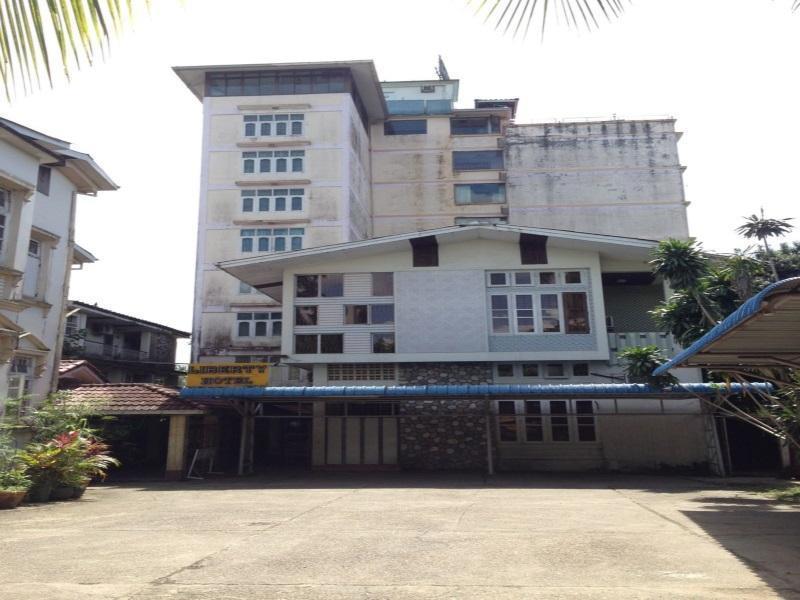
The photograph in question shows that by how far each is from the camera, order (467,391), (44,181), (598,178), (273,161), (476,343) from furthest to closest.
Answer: (598,178) < (273,161) < (476,343) < (467,391) < (44,181)

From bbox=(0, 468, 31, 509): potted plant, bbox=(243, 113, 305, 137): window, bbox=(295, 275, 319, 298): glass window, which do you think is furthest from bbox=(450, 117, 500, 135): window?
bbox=(0, 468, 31, 509): potted plant

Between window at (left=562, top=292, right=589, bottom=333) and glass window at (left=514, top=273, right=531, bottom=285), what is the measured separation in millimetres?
1313

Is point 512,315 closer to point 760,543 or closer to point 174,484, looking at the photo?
point 174,484

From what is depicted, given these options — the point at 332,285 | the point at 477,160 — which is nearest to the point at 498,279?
the point at 332,285

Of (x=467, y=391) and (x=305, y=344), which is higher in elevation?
(x=305, y=344)

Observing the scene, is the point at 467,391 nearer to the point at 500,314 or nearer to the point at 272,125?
the point at 500,314

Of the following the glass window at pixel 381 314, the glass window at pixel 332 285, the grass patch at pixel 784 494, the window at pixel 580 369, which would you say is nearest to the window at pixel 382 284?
the glass window at pixel 381 314

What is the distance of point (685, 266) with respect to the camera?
52.3 feet

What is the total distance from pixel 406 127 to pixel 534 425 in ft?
82.6

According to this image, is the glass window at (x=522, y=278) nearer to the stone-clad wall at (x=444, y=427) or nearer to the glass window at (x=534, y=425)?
the stone-clad wall at (x=444, y=427)

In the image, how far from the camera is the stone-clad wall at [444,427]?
824 inches

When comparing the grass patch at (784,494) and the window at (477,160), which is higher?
the window at (477,160)

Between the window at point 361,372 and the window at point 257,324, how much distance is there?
11.8m

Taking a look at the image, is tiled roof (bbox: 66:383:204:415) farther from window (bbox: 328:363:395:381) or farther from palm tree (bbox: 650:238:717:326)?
palm tree (bbox: 650:238:717:326)
